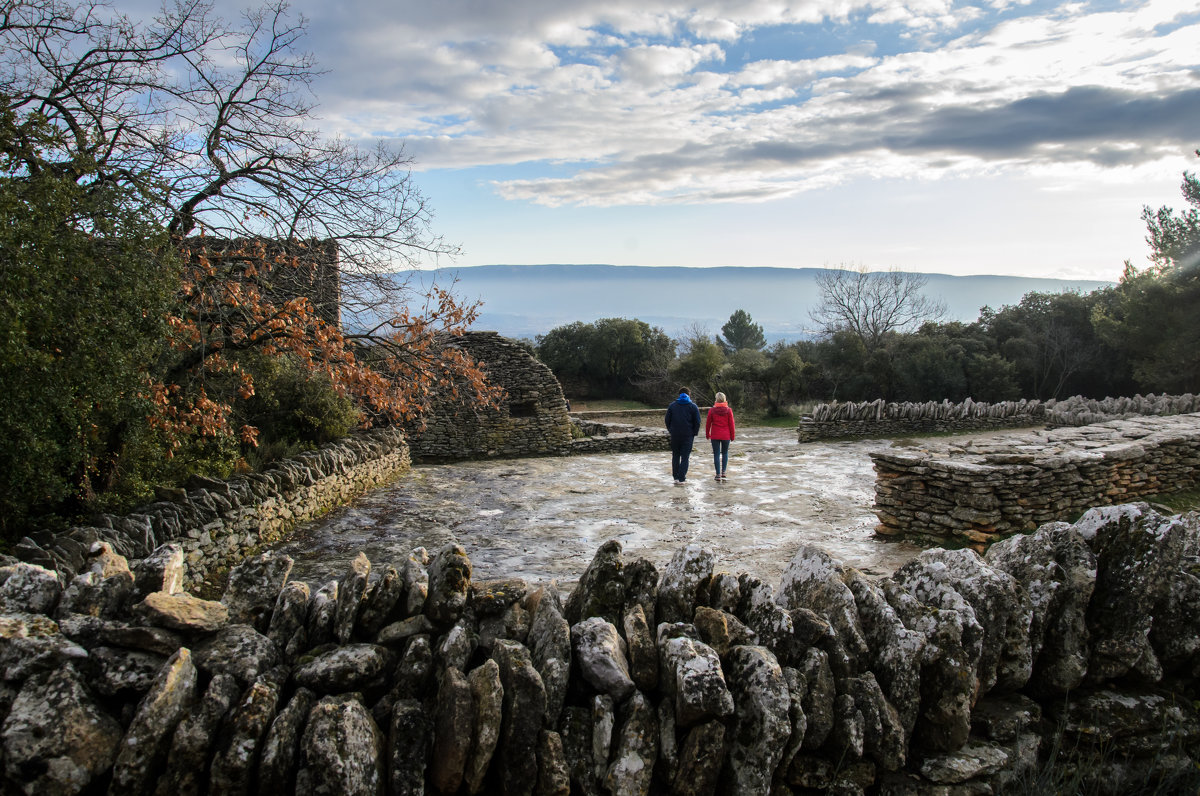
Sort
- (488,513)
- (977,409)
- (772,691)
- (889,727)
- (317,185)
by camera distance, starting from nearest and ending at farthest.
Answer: (772,691), (889,727), (317,185), (488,513), (977,409)

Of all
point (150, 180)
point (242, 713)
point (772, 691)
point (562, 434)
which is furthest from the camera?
point (562, 434)

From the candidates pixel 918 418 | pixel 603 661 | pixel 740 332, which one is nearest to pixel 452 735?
pixel 603 661

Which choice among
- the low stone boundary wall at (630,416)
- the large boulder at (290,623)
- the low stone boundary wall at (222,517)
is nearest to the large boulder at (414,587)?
the large boulder at (290,623)

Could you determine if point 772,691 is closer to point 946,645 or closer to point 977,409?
point 946,645

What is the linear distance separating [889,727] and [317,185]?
9.77m

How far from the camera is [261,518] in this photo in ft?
27.7

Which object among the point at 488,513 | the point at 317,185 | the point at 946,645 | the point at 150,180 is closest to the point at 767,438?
the point at 488,513

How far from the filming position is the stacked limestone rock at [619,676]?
7.75 feet

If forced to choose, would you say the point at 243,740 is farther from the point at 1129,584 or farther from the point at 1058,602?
the point at 1129,584

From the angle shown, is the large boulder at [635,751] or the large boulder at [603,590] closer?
the large boulder at [635,751]

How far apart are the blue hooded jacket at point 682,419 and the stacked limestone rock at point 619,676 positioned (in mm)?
9610

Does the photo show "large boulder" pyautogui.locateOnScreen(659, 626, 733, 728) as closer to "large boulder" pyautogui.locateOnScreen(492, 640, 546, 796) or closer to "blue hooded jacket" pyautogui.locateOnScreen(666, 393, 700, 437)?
"large boulder" pyautogui.locateOnScreen(492, 640, 546, 796)

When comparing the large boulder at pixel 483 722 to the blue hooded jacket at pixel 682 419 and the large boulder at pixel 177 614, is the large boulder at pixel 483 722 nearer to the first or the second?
the large boulder at pixel 177 614

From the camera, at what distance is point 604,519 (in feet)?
33.4
